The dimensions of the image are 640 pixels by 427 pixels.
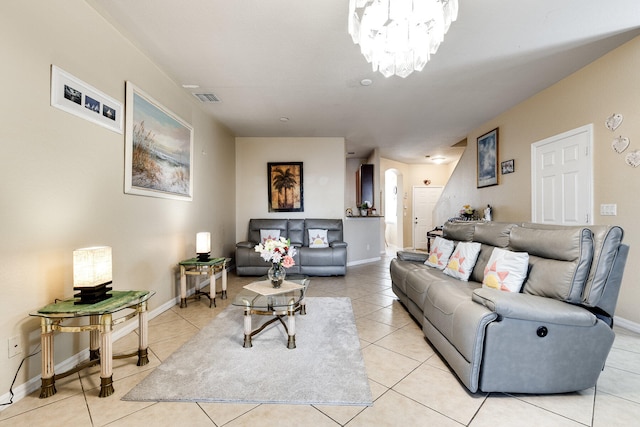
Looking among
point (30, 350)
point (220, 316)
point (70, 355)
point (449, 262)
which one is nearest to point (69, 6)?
point (30, 350)

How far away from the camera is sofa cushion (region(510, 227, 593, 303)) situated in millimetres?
1676

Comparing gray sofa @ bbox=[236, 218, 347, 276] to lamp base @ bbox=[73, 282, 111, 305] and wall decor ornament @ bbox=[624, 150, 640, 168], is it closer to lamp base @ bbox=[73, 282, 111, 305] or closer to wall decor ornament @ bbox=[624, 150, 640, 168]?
lamp base @ bbox=[73, 282, 111, 305]

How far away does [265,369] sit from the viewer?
1.91 meters

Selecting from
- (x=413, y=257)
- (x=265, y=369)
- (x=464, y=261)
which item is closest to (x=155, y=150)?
(x=265, y=369)

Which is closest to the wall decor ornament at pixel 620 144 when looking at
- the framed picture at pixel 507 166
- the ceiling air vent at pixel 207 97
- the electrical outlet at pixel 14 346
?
the framed picture at pixel 507 166

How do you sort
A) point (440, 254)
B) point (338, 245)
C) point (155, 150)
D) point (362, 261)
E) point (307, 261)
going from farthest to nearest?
point (362, 261), point (338, 245), point (307, 261), point (440, 254), point (155, 150)

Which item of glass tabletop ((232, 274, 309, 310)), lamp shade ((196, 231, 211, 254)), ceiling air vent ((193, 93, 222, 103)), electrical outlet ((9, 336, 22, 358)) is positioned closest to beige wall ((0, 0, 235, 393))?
electrical outlet ((9, 336, 22, 358))

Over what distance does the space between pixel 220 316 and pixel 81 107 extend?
224cm

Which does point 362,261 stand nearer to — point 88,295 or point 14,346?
point 88,295

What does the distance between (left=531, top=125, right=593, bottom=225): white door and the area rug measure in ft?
9.75

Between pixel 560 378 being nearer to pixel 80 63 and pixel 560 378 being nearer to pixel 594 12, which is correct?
pixel 594 12

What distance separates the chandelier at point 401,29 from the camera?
5.25 ft

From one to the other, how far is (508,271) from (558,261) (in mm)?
311

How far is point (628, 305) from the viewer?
2.60 meters
